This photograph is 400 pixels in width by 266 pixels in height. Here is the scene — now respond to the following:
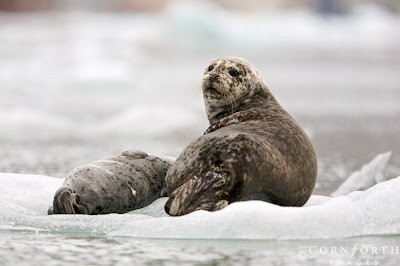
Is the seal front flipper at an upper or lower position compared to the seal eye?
lower

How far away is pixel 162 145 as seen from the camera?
770 centimetres

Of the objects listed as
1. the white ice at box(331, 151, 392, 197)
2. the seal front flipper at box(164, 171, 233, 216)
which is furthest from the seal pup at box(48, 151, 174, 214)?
the white ice at box(331, 151, 392, 197)

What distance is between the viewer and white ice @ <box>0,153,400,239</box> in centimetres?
327

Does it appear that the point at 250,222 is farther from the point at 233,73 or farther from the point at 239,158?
the point at 233,73

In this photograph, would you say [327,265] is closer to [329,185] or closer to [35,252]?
[35,252]

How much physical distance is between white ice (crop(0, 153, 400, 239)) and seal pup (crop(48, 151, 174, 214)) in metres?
0.22

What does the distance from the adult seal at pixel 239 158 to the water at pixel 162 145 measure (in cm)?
22

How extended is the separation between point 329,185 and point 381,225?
206cm

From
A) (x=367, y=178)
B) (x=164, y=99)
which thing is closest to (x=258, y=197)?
(x=367, y=178)

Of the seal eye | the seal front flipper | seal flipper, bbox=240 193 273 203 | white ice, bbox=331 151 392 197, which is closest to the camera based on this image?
the seal front flipper

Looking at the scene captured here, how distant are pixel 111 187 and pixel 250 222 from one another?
3.18ft

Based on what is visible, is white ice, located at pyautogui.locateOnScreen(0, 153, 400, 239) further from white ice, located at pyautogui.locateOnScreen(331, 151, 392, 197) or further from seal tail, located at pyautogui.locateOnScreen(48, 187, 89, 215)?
white ice, located at pyautogui.locateOnScreen(331, 151, 392, 197)

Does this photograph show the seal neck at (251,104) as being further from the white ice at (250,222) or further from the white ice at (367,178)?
the white ice at (367,178)

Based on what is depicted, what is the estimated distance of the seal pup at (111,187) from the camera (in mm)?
3797
